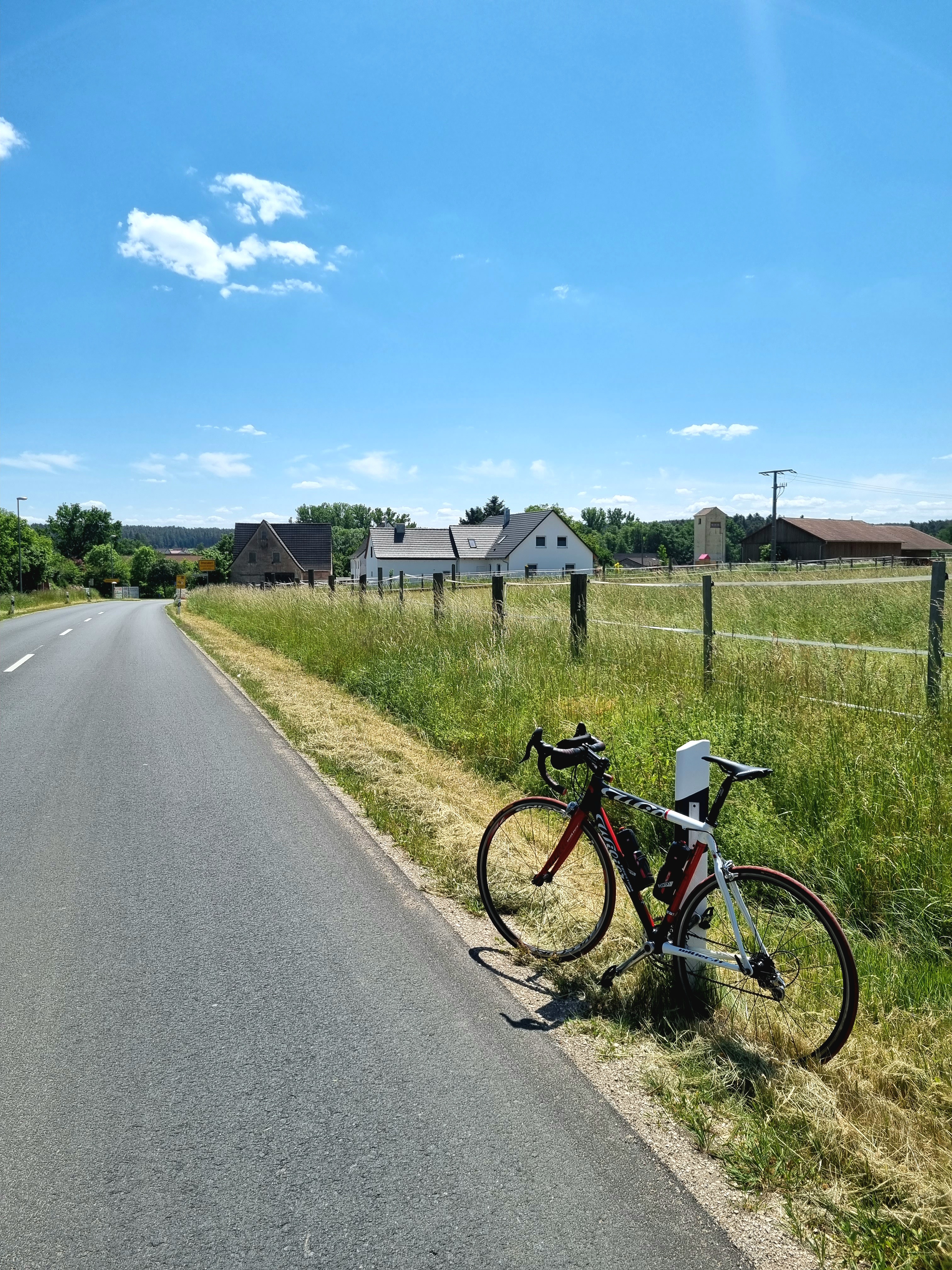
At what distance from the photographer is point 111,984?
12.3 ft

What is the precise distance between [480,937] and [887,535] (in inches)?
3912

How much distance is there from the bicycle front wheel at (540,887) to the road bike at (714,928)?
0.04ft

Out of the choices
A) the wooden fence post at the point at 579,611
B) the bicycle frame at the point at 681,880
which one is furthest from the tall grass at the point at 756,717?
the bicycle frame at the point at 681,880

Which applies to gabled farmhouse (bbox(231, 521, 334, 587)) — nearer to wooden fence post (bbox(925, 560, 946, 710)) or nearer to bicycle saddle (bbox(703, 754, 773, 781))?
wooden fence post (bbox(925, 560, 946, 710))

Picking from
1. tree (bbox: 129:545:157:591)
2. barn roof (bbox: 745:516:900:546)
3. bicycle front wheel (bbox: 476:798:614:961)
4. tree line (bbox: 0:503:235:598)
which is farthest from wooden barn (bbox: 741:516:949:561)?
tree (bbox: 129:545:157:591)

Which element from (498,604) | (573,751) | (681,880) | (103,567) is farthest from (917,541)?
(103,567)

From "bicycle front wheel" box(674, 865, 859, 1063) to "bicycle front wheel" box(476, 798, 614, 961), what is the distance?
526 mm

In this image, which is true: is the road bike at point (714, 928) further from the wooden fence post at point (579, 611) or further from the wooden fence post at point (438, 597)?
the wooden fence post at point (438, 597)

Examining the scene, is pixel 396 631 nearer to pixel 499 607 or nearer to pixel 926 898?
pixel 499 607

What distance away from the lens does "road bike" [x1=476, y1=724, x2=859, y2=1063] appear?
3191 mm

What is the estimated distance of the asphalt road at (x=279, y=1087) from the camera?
7.63ft

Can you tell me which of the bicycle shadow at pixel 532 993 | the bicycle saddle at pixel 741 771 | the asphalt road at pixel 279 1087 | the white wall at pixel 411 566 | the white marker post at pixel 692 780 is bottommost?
the bicycle shadow at pixel 532 993

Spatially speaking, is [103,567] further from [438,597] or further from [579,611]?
[579,611]

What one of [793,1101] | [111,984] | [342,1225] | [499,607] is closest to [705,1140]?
[793,1101]
